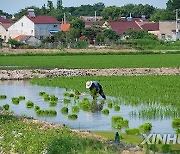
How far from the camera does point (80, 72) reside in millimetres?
31438

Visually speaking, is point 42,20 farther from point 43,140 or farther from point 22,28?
point 43,140

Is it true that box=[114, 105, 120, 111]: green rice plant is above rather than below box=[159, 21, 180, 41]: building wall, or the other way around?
below

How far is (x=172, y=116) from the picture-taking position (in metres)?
15.2

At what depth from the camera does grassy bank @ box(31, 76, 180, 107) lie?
1884cm

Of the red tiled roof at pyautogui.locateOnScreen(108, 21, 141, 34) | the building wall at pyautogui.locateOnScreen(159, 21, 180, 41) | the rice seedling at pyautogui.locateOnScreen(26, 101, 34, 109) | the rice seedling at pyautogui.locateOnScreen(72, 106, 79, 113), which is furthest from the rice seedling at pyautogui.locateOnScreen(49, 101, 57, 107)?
the building wall at pyautogui.locateOnScreen(159, 21, 180, 41)

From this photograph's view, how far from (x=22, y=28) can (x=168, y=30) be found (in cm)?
2021

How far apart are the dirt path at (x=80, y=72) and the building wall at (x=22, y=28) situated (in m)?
42.1

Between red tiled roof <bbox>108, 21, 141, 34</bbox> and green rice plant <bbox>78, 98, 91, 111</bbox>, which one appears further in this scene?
red tiled roof <bbox>108, 21, 141, 34</bbox>

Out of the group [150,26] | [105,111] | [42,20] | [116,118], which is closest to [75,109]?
[105,111]

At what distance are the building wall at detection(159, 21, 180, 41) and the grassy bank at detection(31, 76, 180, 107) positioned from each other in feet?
167


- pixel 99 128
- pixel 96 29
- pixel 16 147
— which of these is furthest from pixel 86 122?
pixel 96 29

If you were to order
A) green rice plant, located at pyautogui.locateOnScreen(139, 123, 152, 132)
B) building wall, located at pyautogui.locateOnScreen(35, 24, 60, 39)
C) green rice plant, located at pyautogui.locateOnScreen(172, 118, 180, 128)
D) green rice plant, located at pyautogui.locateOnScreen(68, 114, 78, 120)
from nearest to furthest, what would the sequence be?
green rice plant, located at pyautogui.locateOnScreen(139, 123, 152, 132) → green rice plant, located at pyautogui.locateOnScreen(172, 118, 180, 128) → green rice plant, located at pyautogui.locateOnScreen(68, 114, 78, 120) → building wall, located at pyautogui.locateOnScreen(35, 24, 60, 39)

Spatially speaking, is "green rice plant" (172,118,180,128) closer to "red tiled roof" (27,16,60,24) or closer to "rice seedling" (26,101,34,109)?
"rice seedling" (26,101,34,109)

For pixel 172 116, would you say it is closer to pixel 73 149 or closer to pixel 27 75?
pixel 73 149
